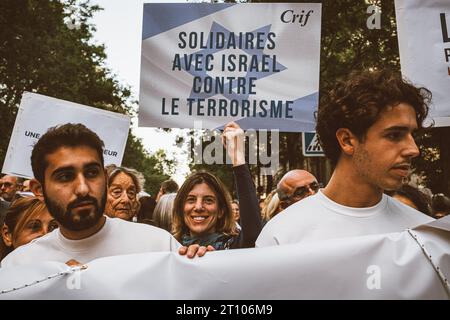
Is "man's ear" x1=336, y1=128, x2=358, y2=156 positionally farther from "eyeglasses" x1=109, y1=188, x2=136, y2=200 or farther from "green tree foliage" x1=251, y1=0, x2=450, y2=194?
"green tree foliage" x1=251, y1=0, x2=450, y2=194

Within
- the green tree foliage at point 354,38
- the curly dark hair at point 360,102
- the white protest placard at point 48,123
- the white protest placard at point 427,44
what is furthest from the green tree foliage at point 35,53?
the curly dark hair at point 360,102

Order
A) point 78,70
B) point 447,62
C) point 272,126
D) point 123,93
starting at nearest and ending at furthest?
point 447,62, point 272,126, point 78,70, point 123,93

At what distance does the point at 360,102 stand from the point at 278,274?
2.49 feet

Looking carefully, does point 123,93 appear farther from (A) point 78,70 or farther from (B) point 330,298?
(B) point 330,298

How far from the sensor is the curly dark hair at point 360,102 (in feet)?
8.50

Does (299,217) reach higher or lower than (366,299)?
higher

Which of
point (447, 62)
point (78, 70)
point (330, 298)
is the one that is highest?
point (78, 70)

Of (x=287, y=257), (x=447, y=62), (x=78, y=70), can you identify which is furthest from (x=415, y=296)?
(x=78, y=70)

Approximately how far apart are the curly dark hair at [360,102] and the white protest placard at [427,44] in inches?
60.1

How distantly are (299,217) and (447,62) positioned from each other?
2224mm

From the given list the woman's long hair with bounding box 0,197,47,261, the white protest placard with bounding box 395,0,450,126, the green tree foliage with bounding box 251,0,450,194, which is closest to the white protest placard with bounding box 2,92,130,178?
the woman's long hair with bounding box 0,197,47,261

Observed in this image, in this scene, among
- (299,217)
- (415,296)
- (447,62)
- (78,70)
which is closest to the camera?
(415,296)

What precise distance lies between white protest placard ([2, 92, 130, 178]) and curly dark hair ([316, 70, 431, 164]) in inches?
126

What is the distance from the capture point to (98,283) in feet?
7.74
